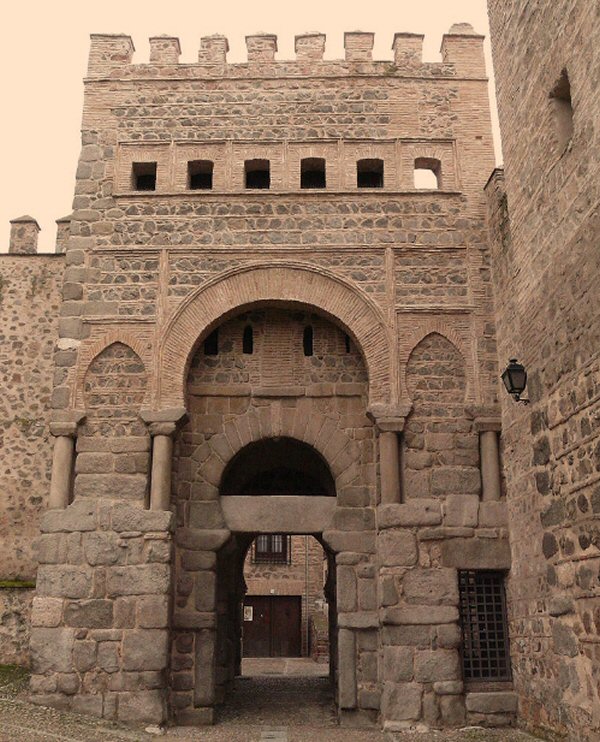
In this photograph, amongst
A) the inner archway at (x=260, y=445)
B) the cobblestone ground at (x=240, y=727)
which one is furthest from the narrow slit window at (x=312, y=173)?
the cobblestone ground at (x=240, y=727)

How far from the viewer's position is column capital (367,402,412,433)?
9.61m

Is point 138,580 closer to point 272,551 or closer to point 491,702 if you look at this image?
point 491,702

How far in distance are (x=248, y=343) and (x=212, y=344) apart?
48cm

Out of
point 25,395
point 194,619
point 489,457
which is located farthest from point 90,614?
point 25,395

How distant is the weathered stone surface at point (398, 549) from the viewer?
9.17 m

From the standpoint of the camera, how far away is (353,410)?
10.3m

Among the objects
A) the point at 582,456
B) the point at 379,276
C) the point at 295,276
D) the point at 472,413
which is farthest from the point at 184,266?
the point at 582,456

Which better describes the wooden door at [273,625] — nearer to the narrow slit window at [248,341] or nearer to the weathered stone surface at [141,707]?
the narrow slit window at [248,341]

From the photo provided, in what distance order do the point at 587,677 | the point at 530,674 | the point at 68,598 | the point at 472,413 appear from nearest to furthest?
the point at 587,677 < the point at 530,674 < the point at 68,598 < the point at 472,413

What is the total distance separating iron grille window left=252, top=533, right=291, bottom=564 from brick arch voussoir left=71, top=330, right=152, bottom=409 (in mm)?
13699

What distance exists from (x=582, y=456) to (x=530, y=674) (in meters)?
3.23

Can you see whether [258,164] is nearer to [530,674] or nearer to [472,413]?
[472,413]

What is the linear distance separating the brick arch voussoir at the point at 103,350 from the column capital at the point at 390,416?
2818 mm

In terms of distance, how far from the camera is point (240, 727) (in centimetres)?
941
